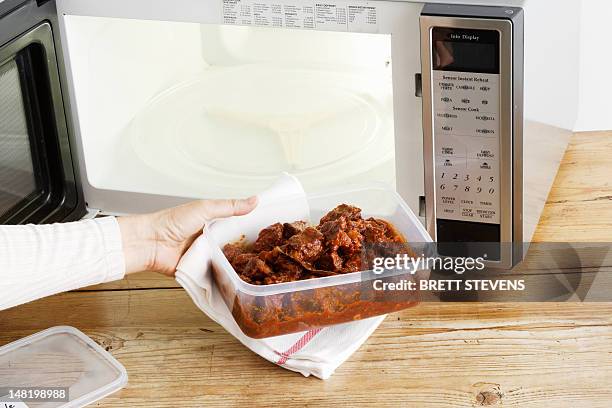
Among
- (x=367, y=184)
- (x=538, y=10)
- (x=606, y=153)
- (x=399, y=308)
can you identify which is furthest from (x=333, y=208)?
(x=606, y=153)

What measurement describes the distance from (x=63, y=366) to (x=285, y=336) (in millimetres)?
248

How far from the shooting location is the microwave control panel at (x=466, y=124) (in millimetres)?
1123

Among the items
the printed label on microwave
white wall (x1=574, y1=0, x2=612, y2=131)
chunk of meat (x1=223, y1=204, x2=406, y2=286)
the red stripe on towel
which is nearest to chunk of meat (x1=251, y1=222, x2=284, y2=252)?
chunk of meat (x1=223, y1=204, x2=406, y2=286)

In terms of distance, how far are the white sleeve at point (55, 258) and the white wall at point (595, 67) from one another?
802 millimetres

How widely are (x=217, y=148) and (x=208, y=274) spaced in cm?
29

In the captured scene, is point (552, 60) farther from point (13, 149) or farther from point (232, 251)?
point (13, 149)

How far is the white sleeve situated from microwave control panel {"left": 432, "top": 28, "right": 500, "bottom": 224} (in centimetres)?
38

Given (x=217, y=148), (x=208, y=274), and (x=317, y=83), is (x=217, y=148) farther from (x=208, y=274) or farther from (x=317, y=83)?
(x=208, y=274)

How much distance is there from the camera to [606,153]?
1.53 m

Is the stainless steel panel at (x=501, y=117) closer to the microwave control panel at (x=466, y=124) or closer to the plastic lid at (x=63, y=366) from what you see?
the microwave control panel at (x=466, y=124)

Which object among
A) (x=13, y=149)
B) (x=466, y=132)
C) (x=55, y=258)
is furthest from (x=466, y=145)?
(x=13, y=149)

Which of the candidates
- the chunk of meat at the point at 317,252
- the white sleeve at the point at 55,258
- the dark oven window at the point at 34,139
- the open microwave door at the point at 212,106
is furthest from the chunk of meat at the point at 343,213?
the dark oven window at the point at 34,139

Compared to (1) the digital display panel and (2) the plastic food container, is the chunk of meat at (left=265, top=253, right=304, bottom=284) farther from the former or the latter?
Answer: (1) the digital display panel

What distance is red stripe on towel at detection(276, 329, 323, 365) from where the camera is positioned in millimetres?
1123
